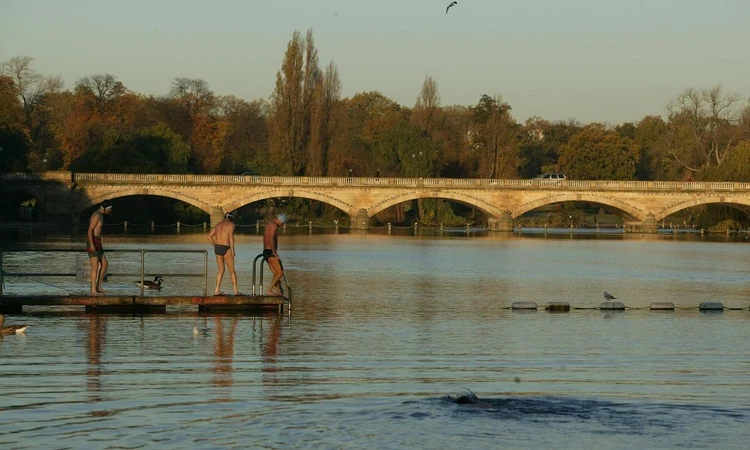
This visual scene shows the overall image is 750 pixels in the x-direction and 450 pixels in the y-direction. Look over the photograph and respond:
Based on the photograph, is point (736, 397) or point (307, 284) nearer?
point (736, 397)

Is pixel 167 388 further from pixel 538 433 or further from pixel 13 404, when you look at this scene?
pixel 538 433

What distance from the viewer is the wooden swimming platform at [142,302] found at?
71.2 feet

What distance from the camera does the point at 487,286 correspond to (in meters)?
33.1

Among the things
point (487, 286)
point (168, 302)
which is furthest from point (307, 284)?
point (168, 302)

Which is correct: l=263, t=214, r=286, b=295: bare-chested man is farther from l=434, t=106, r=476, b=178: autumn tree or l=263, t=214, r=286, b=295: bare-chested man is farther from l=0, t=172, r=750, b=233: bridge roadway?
l=434, t=106, r=476, b=178: autumn tree

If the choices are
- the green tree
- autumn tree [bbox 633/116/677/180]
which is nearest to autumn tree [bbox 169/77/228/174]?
the green tree

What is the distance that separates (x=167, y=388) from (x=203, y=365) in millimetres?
1866

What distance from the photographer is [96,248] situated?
21531 millimetres

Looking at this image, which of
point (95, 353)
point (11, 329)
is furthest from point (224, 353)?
point (11, 329)

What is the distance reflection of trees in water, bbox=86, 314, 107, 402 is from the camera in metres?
13.7

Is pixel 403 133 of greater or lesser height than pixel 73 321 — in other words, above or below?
above

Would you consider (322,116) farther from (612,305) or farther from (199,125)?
(612,305)

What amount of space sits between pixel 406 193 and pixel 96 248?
229ft

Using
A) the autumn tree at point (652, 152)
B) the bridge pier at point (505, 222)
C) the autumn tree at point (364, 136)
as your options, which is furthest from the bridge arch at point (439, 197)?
the autumn tree at point (652, 152)
